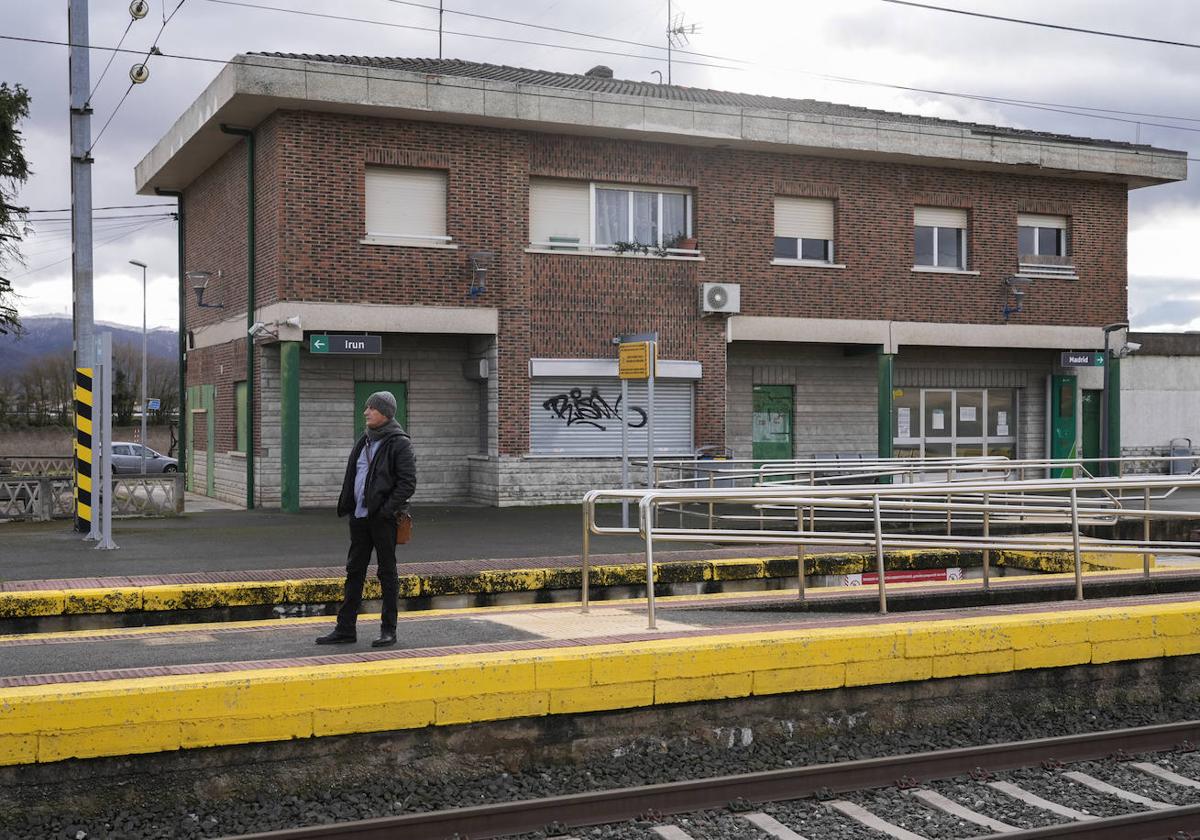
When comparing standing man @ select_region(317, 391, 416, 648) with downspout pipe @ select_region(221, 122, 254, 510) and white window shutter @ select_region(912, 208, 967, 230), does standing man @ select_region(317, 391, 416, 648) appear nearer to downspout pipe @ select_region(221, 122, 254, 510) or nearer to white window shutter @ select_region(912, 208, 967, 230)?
downspout pipe @ select_region(221, 122, 254, 510)

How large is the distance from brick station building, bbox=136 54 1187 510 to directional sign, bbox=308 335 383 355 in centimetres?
8

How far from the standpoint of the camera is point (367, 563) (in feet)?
27.6

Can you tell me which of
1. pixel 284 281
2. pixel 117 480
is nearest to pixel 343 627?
pixel 117 480

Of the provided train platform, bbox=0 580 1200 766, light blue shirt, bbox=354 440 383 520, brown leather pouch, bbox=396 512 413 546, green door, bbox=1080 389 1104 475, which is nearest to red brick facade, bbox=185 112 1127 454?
green door, bbox=1080 389 1104 475

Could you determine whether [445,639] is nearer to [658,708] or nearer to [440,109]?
[658,708]

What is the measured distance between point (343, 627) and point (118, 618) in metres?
3.53

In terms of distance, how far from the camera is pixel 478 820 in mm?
6340

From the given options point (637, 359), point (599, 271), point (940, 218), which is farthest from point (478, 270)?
point (940, 218)

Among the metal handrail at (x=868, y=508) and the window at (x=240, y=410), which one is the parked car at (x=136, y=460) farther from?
the metal handrail at (x=868, y=508)

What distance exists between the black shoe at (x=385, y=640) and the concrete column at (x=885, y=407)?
18.1 metres

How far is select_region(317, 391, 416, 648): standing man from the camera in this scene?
8.26m

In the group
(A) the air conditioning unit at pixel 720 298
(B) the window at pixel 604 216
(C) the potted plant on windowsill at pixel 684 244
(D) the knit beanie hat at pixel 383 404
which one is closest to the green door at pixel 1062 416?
(A) the air conditioning unit at pixel 720 298

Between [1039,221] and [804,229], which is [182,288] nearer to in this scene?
[804,229]

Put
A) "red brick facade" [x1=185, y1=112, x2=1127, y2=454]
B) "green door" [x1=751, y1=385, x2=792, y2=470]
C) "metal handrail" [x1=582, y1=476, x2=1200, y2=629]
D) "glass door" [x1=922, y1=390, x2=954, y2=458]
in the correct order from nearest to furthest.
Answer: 1. "metal handrail" [x1=582, y1=476, x2=1200, y2=629]
2. "red brick facade" [x1=185, y1=112, x2=1127, y2=454]
3. "green door" [x1=751, y1=385, x2=792, y2=470]
4. "glass door" [x1=922, y1=390, x2=954, y2=458]
